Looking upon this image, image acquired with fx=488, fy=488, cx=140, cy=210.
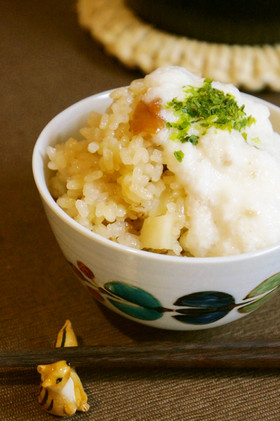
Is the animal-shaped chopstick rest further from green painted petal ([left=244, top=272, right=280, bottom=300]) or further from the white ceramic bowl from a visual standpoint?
green painted petal ([left=244, top=272, right=280, bottom=300])

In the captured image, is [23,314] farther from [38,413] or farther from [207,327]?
[207,327]

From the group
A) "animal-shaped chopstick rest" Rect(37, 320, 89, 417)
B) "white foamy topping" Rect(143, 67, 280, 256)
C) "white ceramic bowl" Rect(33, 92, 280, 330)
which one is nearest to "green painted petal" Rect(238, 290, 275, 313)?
"white ceramic bowl" Rect(33, 92, 280, 330)

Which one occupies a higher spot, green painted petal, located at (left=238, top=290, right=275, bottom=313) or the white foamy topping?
the white foamy topping

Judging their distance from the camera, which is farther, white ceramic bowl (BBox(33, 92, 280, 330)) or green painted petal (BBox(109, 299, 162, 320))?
green painted petal (BBox(109, 299, 162, 320))

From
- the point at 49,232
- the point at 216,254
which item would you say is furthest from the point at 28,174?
the point at 216,254

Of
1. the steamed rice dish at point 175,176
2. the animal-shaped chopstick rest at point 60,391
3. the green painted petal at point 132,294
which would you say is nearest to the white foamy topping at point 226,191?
the steamed rice dish at point 175,176

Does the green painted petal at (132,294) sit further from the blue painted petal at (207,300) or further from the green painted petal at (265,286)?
the green painted petal at (265,286)
